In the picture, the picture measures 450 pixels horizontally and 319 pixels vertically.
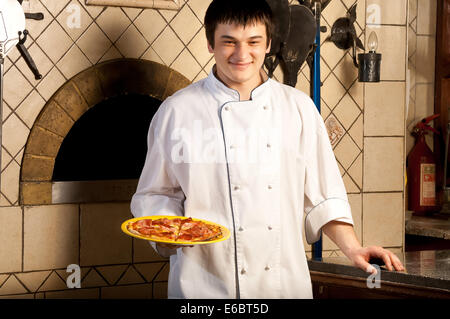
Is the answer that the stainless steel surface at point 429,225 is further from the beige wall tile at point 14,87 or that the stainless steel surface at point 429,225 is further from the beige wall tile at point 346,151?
the beige wall tile at point 14,87

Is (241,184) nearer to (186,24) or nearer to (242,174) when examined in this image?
(242,174)

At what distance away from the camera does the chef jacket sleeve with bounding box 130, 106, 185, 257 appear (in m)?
1.43

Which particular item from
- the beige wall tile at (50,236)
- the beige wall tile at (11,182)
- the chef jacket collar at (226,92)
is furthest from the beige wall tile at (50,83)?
the chef jacket collar at (226,92)

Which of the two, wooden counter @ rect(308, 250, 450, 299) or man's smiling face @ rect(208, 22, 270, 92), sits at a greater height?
man's smiling face @ rect(208, 22, 270, 92)

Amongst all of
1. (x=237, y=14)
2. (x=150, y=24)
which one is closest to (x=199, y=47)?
(x=150, y=24)

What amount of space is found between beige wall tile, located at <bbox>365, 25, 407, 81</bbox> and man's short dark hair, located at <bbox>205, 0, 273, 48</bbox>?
0.94 m

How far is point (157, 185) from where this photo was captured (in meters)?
1.44

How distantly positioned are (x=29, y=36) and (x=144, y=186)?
647 mm

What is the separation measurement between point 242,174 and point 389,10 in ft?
3.79

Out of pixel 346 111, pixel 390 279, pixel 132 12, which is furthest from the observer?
pixel 346 111

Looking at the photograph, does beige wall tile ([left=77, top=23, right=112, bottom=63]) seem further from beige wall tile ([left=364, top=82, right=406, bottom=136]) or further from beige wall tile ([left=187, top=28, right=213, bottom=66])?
beige wall tile ([left=364, top=82, right=406, bottom=136])

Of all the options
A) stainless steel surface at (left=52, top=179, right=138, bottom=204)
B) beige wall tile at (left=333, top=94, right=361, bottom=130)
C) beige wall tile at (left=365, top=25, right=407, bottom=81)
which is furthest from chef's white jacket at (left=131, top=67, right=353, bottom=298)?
beige wall tile at (left=365, top=25, right=407, bottom=81)

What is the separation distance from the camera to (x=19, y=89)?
70.4 inches

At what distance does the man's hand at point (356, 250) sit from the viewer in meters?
1.31
